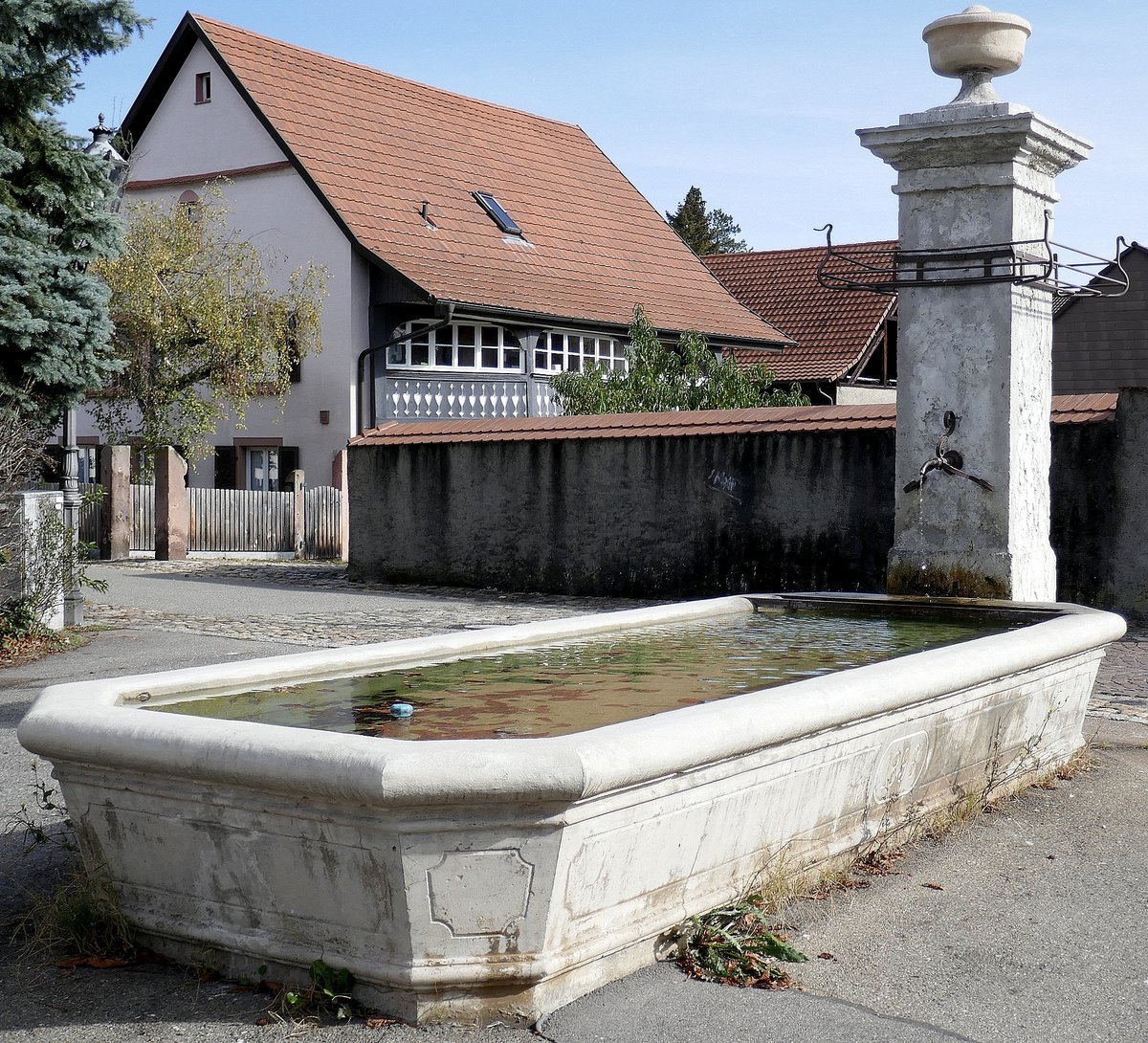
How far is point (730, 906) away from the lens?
446cm

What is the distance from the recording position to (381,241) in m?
27.0

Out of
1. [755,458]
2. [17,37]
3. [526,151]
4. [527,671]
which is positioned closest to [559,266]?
[526,151]

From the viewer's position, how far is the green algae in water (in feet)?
16.3

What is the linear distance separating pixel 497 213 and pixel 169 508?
1034cm

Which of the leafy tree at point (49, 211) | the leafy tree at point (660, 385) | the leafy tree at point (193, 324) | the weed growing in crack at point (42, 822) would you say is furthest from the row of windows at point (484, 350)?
the weed growing in crack at point (42, 822)

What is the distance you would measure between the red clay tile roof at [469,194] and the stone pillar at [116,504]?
20.0 feet

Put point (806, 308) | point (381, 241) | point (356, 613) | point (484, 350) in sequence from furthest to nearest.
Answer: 1. point (806, 308)
2. point (484, 350)
3. point (381, 241)
4. point (356, 613)

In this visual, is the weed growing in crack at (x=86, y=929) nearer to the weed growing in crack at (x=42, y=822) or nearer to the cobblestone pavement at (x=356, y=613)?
the weed growing in crack at (x=42, y=822)

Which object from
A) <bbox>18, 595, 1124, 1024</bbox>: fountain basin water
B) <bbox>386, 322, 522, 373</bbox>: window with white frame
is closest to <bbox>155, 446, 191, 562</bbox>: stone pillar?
<bbox>386, 322, 522, 373</bbox>: window with white frame

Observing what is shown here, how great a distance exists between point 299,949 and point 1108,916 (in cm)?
275

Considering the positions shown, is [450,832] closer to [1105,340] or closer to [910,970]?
[910,970]

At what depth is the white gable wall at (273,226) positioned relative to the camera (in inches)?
1072

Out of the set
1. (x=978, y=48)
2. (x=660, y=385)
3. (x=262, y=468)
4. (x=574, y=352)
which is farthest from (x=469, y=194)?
(x=978, y=48)

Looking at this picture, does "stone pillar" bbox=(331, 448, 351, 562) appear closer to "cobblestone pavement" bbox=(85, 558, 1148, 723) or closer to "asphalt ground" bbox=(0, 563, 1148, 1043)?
→ "cobblestone pavement" bbox=(85, 558, 1148, 723)
